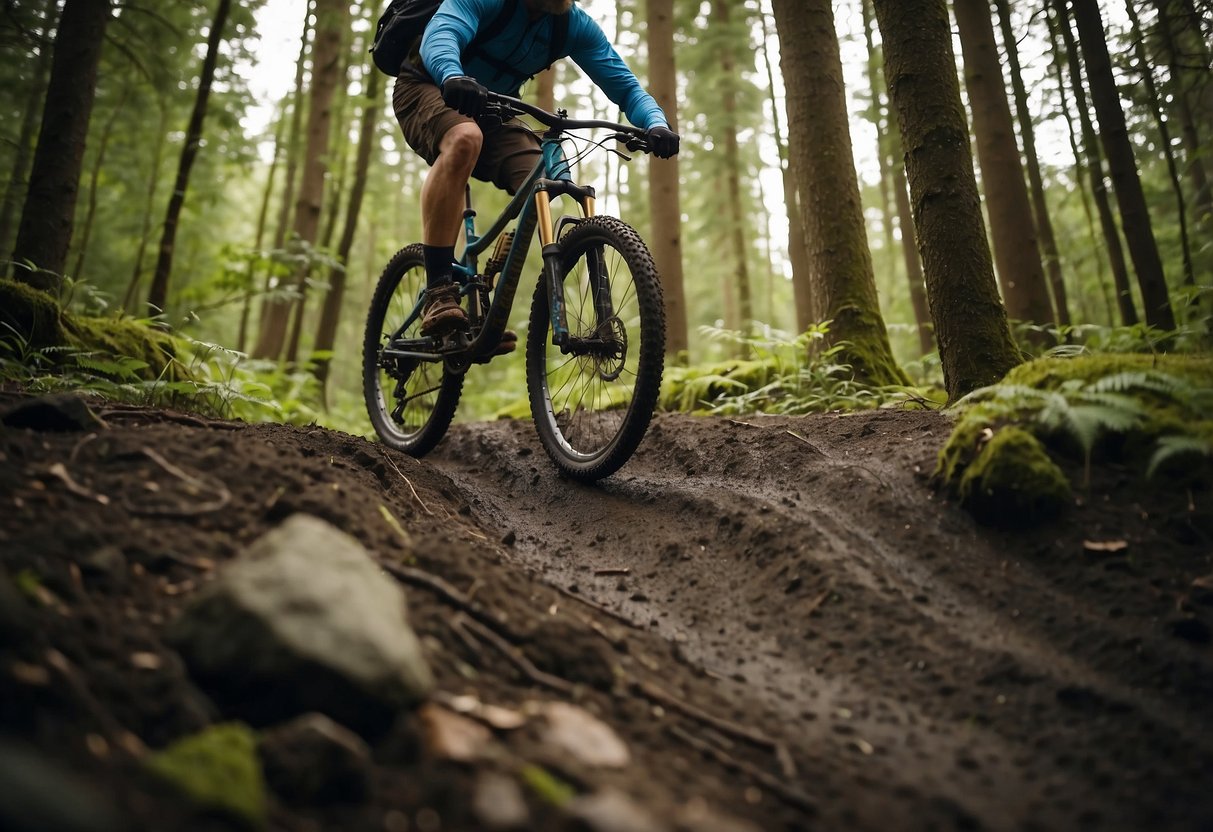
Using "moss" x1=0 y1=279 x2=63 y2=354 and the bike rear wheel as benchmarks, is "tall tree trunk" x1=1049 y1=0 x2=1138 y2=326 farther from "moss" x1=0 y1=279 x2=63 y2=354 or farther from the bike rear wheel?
"moss" x1=0 y1=279 x2=63 y2=354

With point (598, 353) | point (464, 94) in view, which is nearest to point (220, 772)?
point (598, 353)

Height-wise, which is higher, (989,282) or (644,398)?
(989,282)

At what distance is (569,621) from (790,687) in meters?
0.74

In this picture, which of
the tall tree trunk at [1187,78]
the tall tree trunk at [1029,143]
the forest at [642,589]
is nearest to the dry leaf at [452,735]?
the forest at [642,589]

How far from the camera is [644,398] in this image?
11.4 ft

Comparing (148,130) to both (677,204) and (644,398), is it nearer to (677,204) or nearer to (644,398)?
(677,204)

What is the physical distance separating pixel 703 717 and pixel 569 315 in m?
2.54

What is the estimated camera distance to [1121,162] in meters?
6.94

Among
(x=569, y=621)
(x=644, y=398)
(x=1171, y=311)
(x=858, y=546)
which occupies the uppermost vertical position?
(x=1171, y=311)

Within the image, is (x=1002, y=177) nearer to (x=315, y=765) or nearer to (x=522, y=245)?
(x=522, y=245)

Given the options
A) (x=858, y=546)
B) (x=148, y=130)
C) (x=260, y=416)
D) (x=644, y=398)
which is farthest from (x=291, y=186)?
(x=858, y=546)

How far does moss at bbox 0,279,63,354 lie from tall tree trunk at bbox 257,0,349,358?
20.7 ft

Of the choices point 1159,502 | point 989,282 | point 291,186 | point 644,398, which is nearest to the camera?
point 1159,502

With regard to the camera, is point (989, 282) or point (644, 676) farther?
point (989, 282)
